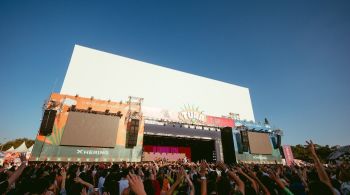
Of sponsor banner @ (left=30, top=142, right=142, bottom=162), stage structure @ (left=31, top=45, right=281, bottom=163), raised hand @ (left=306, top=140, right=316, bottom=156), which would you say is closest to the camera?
raised hand @ (left=306, top=140, right=316, bottom=156)

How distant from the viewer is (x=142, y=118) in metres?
19.5

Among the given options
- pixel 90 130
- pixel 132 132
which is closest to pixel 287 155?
pixel 132 132

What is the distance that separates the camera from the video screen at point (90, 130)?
15.7 m

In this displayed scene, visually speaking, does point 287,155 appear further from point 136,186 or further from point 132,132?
point 136,186

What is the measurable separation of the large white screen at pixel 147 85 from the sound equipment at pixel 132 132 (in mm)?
4805

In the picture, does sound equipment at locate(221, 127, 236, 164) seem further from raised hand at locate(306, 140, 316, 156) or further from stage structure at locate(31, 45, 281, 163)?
raised hand at locate(306, 140, 316, 156)

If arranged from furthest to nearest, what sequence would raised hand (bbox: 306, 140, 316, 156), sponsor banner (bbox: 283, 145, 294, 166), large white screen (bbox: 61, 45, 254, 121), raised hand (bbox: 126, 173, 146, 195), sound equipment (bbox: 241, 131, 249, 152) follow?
sponsor banner (bbox: 283, 145, 294, 166) → sound equipment (bbox: 241, 131, 249, 152) → large white screen (bbox: 61, 45, 254, 121) → raised hand (bbox: 306, 140, 316, 156) → raised hand (bbox: 126, 173, 146, 195)

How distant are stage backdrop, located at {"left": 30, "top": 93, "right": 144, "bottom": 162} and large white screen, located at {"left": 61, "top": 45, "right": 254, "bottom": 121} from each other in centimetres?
300

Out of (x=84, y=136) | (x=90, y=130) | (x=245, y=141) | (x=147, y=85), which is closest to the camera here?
(x=84, y=136)

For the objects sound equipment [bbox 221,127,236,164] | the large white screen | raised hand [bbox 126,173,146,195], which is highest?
the large white screen

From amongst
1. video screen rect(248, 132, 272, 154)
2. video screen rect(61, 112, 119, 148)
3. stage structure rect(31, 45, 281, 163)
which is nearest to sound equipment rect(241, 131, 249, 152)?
stage structure rect(31, 45, 281, 163)

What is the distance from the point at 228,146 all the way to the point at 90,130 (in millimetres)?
17325

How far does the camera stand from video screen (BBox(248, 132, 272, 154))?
24578mm

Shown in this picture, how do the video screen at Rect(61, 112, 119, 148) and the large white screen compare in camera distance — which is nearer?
the video screen at Rect(61, 112, 119, 148)
